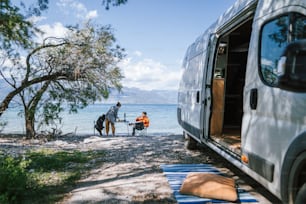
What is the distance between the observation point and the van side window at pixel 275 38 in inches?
112

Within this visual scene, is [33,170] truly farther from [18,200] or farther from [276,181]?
[276,181]

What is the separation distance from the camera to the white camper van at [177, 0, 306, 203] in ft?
8.29

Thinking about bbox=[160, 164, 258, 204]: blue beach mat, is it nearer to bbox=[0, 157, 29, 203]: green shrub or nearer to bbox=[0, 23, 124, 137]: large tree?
bbox=[0, 157, 29, 203]: green shrub

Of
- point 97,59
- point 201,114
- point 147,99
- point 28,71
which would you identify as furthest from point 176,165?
point 147,99

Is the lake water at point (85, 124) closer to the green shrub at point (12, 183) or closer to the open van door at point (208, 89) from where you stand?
the green shrub at point (12, 183)

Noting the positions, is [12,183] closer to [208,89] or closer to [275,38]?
[208,89]

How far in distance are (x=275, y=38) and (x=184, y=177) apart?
121 inches

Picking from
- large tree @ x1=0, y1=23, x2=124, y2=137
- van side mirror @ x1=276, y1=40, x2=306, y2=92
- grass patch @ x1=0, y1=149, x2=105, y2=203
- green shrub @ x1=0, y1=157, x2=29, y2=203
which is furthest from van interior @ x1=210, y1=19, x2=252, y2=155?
large tree @ x1=0, y1=23, x2=124, y2=137

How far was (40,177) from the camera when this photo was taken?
5.79 metres

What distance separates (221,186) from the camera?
452cm

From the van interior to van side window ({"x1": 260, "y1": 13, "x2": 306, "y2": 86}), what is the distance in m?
2.43

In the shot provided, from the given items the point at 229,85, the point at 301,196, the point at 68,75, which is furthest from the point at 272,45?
the point at 68,75

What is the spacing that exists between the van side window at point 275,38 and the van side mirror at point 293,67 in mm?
661

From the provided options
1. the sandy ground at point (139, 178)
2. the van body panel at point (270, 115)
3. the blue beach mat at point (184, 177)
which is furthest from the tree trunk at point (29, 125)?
the van body panel at point (270, 115)
